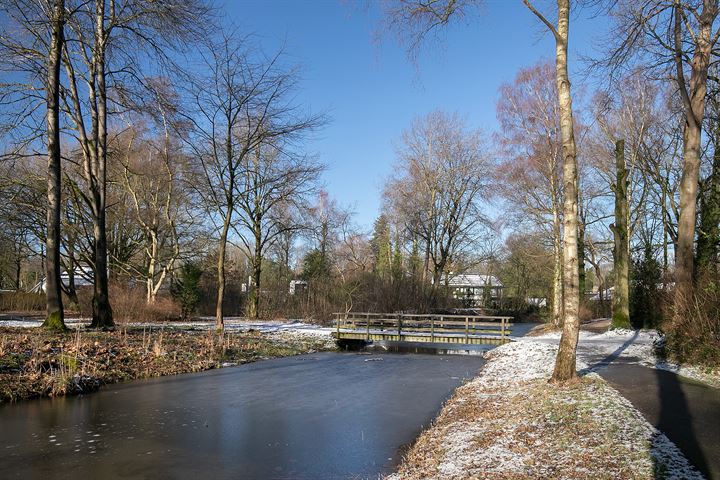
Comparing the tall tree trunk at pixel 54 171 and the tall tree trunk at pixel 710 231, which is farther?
the tall tree trunk at pixel 710 231

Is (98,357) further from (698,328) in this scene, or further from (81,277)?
(81,277)

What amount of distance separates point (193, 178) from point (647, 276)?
2231 centimetres

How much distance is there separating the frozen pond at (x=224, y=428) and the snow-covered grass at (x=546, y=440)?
747 millimetres

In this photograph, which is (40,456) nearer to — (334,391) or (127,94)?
(334,391)

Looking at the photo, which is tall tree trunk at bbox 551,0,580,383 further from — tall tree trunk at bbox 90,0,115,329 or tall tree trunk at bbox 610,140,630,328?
tall tree trunk at bbox 90,0,115,329

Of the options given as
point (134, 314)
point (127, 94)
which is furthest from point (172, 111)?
point (134, 314)

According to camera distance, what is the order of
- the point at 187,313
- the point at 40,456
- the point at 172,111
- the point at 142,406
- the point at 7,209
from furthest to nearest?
the point at 187,313
the point at 7,209
the point at 172,111
the point at 142,406
the point at 40,456

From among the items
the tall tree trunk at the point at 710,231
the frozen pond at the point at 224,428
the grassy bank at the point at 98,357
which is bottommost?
the frozen pond at the point at 224,428

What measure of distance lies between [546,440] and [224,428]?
516 cm

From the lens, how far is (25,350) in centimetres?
1196

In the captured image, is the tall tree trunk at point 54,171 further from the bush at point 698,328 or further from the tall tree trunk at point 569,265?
the bush at point 698,328

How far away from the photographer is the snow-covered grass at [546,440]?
525 centimetres

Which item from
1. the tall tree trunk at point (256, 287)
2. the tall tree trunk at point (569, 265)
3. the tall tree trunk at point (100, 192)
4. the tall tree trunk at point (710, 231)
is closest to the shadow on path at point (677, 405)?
the tall tree trunk at point (569, 265)

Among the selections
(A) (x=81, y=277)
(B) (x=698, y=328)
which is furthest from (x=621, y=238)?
(A) (x=81, y=277)
